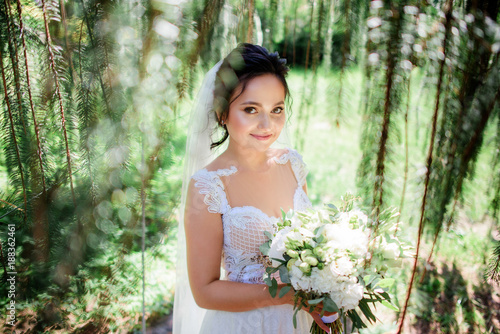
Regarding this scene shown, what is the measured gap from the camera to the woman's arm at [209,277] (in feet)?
4.33

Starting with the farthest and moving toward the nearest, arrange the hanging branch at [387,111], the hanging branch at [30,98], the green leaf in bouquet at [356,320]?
the green leaf in bouquet at [356,320]
the hanging branch at [30,98]
the hanging branch at [387,111]

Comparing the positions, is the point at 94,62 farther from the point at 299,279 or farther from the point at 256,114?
the point at 299,279

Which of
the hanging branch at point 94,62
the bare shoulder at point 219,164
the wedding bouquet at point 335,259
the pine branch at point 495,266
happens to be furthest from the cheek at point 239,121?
the pine branch at point 495,266

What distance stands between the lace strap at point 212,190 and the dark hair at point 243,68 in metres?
0.26

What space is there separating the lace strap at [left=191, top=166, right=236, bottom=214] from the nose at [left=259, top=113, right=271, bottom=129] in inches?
11.0

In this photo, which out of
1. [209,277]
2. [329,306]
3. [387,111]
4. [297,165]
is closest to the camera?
[387,111]

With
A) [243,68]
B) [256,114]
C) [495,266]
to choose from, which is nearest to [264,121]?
[256,114]

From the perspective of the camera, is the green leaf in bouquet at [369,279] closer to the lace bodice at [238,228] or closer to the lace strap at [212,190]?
the lace bodice at [238,228]

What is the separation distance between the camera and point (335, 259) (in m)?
1.12

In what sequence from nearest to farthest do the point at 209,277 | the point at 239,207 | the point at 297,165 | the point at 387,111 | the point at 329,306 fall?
the point at 387,111 → the point at 329,306 → the point at 209,277 → the point at 239,207 → the point at 297,165

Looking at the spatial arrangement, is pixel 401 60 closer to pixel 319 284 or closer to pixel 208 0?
pixel 208 0

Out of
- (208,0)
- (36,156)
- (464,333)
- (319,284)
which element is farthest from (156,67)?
(464,333)

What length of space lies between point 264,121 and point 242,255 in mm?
565

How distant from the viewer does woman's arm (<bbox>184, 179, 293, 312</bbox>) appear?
4.33 ft
